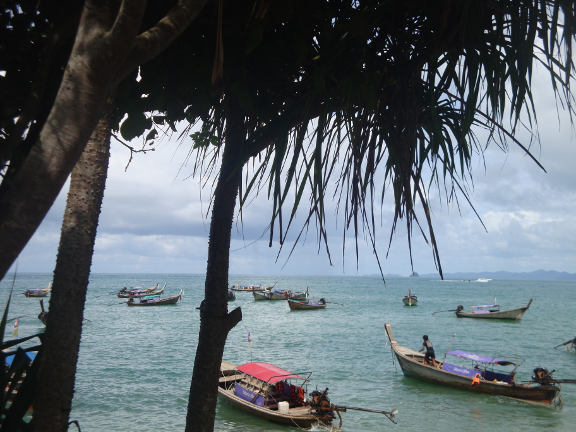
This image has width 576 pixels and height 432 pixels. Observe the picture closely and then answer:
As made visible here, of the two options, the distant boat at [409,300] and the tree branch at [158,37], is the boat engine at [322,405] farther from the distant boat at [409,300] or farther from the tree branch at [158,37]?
the distant boat at [409,300]

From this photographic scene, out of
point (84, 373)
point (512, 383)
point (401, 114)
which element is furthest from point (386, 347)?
point (401, 114)

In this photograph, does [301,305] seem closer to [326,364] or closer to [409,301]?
[409,301]

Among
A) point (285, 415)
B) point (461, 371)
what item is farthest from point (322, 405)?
point (461, 371)

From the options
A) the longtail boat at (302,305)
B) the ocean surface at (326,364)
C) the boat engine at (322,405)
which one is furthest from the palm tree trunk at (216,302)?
the longtail boat at (302,305)

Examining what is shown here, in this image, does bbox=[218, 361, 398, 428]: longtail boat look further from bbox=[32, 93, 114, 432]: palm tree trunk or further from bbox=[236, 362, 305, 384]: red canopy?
bbox=[32, 93, 114, 432]: palm tree trunk

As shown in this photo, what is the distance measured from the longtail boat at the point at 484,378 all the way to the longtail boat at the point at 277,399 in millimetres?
4247

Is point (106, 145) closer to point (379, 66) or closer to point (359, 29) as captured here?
point (359, 29)

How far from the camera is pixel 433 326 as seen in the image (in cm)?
3662

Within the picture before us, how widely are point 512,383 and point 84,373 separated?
17422 mm

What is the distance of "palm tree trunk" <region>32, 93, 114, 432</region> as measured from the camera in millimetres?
1566

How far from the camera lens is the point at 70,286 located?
65.5 inches

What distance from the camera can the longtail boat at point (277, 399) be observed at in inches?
452

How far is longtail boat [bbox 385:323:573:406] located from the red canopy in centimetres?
630

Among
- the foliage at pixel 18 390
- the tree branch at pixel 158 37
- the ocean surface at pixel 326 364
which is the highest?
the tree branch at pixel 158 37
